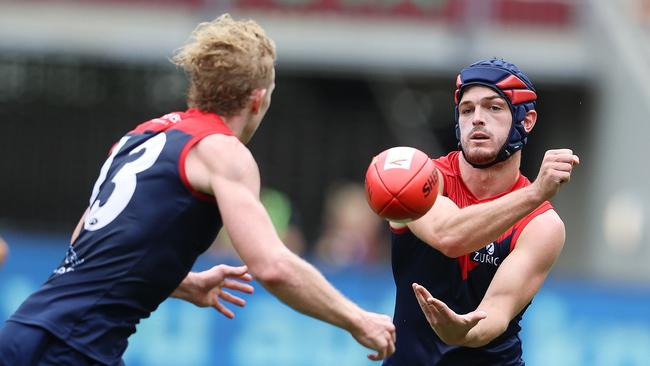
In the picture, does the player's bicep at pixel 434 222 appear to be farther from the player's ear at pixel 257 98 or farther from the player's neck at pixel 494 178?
the player's ear at pixel 257 98

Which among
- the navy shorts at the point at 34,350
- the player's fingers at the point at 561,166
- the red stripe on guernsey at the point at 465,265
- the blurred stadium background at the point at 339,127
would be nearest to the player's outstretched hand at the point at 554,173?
the player's fingers at the point at 561,166

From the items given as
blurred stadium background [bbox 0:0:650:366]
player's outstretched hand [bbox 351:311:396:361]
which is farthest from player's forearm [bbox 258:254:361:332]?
blurred stadium background [bbox 0:0:650:366]

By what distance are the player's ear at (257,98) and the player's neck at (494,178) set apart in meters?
1.10

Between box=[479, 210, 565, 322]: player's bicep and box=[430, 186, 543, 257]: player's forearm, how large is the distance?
256mm

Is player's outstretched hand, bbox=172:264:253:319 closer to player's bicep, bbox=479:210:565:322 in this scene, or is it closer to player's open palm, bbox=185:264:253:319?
player's open palm, bbox=185:264:253:319

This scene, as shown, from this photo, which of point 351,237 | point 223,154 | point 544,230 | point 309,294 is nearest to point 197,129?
point 223,154

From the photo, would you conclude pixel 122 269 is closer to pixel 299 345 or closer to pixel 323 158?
pixel 299 345

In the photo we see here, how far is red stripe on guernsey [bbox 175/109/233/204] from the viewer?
5234mm

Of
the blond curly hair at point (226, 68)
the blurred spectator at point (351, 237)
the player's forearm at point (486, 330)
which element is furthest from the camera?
the blurred spectator at point (351, 237)

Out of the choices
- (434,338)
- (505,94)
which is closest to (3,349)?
(434,338)

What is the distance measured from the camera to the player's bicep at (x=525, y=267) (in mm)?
5715

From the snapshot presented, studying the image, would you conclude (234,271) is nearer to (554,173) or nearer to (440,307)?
(440,307)

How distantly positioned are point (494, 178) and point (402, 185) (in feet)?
2.10

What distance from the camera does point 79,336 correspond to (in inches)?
204
